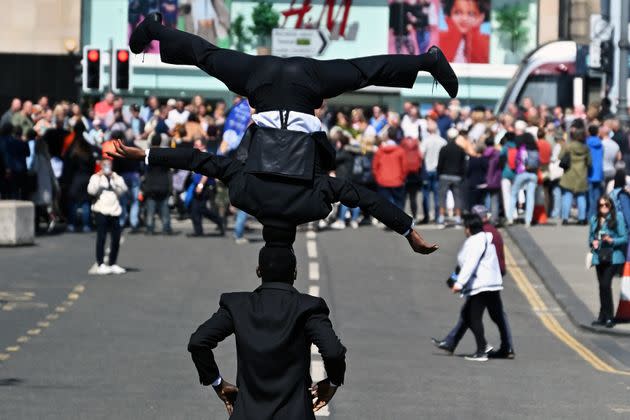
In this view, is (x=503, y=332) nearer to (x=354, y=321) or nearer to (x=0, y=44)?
(x=354, y=321)

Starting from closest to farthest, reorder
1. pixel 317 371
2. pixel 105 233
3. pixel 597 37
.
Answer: pixel 317 371 → pixel 105 233 → pixel 597 37

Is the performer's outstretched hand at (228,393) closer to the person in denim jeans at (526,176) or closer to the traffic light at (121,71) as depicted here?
the person in denim jeans at (526,176)

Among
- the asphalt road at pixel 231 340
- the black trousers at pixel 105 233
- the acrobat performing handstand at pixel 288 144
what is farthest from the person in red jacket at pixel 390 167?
the acrobat performing handstand at pixel 288 144

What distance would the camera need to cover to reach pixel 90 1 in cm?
6269

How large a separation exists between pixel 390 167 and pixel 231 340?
11.8 m

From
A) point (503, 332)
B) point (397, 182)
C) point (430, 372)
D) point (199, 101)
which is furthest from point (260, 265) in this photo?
point (199, 101)

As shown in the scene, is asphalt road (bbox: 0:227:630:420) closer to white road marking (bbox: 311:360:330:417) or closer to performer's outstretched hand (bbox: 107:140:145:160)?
white road marking (bbox: 311:360:330:417)

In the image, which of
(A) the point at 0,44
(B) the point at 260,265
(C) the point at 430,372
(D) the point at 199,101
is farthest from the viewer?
(A) the point at 0,44

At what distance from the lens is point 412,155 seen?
30.5m

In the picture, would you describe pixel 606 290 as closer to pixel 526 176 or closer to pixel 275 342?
pixel 526 176

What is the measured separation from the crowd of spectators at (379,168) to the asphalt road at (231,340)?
0.85 metres

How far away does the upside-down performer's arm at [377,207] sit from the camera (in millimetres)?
7602

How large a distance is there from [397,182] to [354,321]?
31.7ft

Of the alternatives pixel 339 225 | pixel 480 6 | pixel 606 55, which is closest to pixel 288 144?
pixel 339 225
